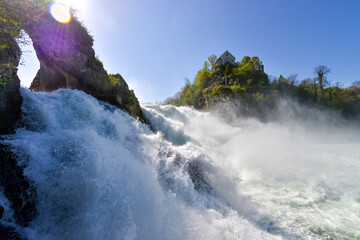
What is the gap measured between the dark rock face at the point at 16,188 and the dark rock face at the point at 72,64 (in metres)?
6.62

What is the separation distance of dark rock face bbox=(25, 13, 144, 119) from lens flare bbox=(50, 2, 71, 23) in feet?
0.77

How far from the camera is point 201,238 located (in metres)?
3.39

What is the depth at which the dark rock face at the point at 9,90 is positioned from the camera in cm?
365

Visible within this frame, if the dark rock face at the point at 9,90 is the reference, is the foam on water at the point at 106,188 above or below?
below

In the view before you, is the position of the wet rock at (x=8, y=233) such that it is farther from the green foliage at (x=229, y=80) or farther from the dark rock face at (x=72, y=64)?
the green foliage at (x=229, y=80)

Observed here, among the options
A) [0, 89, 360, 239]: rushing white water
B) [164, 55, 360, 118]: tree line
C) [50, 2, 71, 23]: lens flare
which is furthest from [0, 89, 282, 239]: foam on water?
[164, 55, 360, 118]: tree line

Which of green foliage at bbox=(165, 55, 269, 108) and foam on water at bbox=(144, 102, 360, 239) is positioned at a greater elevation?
green foliage at bbox=(165, 55, 269, 108)

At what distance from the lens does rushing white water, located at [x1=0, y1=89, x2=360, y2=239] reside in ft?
8.98

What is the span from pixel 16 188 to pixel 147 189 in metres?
2.43

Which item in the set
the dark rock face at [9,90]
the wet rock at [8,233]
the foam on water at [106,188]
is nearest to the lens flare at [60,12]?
the dark rock face at [9,90]

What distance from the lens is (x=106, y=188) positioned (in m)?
3.04

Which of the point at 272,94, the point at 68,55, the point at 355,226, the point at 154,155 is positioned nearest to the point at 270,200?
the point at 355,226

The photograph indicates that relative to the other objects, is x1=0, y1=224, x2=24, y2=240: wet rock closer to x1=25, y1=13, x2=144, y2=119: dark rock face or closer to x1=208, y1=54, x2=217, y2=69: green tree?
x1=25, y1=13, x2=144, y2=119: dark rock face

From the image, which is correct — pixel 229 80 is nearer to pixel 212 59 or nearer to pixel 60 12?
pixel 212 59
